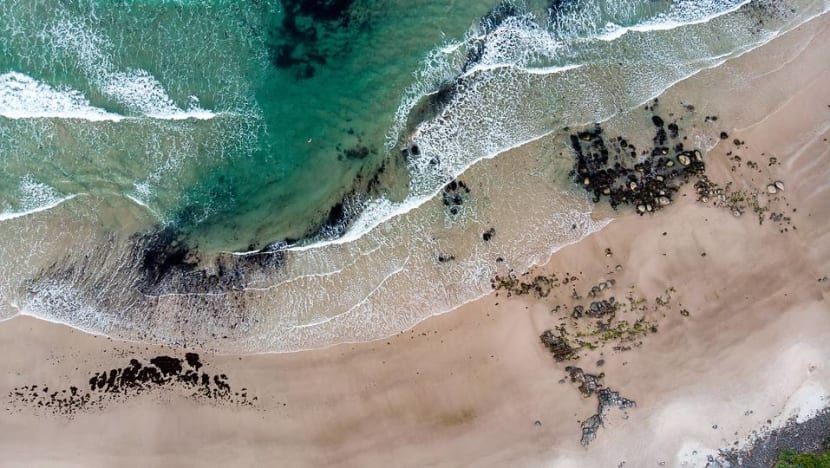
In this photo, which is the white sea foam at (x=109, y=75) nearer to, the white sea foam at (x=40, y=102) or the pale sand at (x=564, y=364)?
the white sea foam at (x=40, y=102)

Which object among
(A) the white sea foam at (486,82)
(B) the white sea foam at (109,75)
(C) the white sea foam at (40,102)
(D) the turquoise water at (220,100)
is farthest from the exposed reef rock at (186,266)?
(C) the white sea foam at (40,102)

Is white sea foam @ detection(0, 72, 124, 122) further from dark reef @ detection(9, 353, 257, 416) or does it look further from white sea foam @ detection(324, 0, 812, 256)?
white sea foam @ detection(324, 0, 812, 256)

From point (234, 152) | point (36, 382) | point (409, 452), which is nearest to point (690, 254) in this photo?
point (409, 452)

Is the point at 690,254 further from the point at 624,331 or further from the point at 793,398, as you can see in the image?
the point at 793,398

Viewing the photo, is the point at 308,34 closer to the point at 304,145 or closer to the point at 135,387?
the point at 304,145

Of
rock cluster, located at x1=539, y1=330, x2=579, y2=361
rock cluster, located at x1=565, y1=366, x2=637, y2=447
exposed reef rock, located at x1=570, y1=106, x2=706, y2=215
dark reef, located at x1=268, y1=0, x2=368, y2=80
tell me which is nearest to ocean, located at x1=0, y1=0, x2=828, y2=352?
dark reef, located at x1=268, y1=0, x2=368, y2=80
